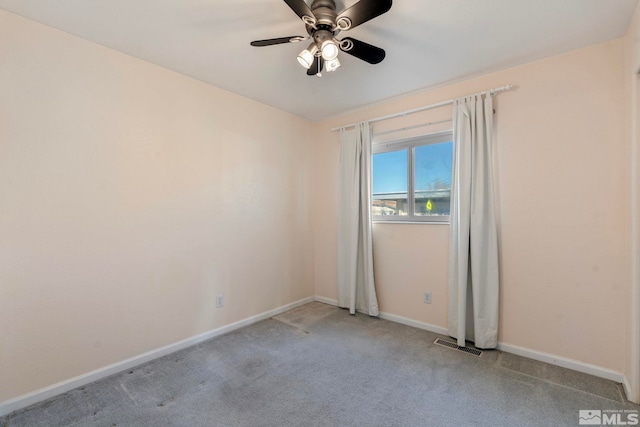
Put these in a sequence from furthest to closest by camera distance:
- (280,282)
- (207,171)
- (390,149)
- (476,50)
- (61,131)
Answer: (280,282), (390,149), (207,171), (476,50), (61,131)

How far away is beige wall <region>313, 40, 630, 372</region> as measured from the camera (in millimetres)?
2090

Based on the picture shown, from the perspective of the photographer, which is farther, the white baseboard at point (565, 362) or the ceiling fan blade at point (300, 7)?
the white baseboard at point (565, 362)

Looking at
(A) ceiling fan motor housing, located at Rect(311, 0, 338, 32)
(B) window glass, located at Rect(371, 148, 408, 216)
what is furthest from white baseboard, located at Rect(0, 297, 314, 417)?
(A) ceiling fan motor housing, located at Rect(311, 0, 338, 32)

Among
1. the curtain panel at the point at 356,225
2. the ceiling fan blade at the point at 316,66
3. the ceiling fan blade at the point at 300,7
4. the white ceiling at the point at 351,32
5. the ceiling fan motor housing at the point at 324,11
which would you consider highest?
the white ceiling at the point at 351,32

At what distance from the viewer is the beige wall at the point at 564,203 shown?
209 centimetres

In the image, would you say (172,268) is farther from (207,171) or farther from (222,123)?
(222,123)

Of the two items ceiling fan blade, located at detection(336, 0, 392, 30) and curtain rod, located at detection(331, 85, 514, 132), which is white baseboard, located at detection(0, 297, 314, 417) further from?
ceiling fan blade, located at detection(336, 0, 392, 30)

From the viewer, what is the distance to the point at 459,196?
2656 millimetres

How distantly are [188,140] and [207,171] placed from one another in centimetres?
33

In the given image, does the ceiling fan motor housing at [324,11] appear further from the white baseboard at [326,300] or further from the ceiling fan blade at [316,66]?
the white baseboard at [326,300]

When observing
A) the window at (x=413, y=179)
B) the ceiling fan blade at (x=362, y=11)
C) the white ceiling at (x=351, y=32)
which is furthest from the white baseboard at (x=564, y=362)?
the ceiling fan blade at (x=362, y=11)

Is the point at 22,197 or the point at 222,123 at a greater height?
the point at 222,123

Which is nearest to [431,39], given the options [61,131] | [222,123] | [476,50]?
[476,50]

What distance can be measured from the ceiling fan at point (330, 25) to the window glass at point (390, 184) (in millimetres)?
1546
